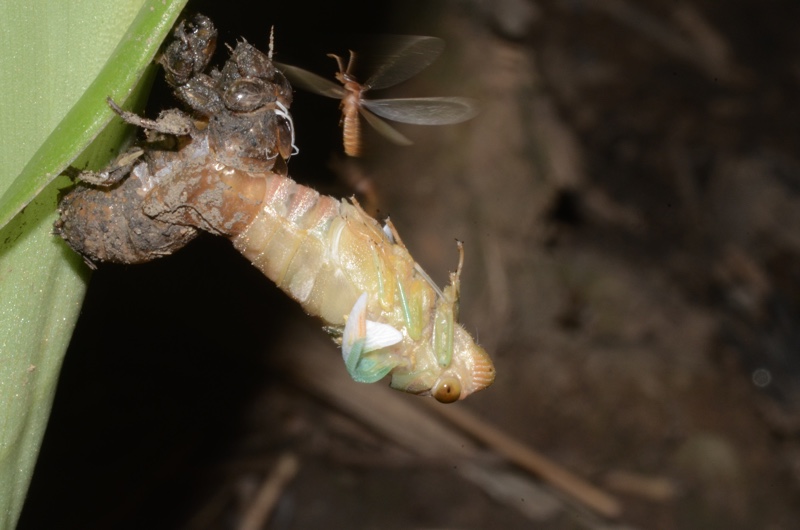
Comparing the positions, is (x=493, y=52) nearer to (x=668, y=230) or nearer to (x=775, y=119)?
(x=668, y=230)

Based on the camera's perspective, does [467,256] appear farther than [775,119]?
No

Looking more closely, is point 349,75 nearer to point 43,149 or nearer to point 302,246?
point 302,246

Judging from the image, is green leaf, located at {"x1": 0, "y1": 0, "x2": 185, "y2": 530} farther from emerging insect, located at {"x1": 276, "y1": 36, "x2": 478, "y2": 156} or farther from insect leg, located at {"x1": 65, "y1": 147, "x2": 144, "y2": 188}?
emerging insect, located at {"x1": 276, "y1": 36, "x2": 478, "y2": 156}

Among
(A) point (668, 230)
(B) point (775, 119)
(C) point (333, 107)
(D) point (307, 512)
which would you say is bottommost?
→ (D) point (307, 512)

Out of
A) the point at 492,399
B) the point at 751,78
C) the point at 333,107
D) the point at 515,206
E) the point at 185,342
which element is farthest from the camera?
the point at 751,78

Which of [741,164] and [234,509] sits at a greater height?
[741,164]

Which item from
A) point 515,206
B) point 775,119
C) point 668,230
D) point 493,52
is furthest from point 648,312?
point 493,52

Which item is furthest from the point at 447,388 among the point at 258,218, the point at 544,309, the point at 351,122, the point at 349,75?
the point at 544,309

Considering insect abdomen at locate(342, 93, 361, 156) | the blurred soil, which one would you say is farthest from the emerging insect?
the blurred soil
